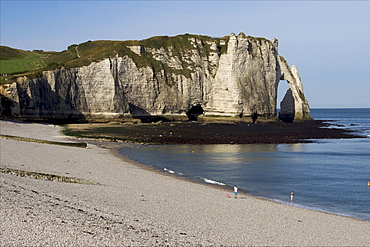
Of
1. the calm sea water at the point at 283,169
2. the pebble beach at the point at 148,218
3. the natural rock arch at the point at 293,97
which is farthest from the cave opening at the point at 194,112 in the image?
the pebble beach at the point at 148,218

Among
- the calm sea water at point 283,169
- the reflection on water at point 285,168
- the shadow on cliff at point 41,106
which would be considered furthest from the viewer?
the shadow on cliff at point 41,106

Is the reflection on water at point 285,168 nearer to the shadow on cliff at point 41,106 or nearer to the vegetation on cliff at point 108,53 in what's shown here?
the shadow on cliff at point 41,106

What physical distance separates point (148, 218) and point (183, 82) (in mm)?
76241

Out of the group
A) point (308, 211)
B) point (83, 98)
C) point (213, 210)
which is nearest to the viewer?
point (213, 210)

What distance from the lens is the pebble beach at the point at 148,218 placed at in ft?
31.7

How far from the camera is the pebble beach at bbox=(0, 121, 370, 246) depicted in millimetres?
9656

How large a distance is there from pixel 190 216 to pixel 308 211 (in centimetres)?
524

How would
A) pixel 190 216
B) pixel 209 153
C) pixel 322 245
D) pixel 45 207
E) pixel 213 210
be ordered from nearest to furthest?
1. pixel 322 245
2. pixel 45 207
3. pixel 190 216
4. pixel 213 210
5. pixel 209 153

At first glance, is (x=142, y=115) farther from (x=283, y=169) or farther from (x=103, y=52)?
(x=283, y=169)

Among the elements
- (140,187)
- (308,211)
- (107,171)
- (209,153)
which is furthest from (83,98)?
(308,211)

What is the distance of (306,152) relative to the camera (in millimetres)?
38281

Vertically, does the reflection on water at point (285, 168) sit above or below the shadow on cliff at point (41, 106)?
below

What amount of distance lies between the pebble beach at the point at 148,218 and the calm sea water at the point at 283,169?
237 cm

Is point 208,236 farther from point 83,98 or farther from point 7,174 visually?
point 83,98
